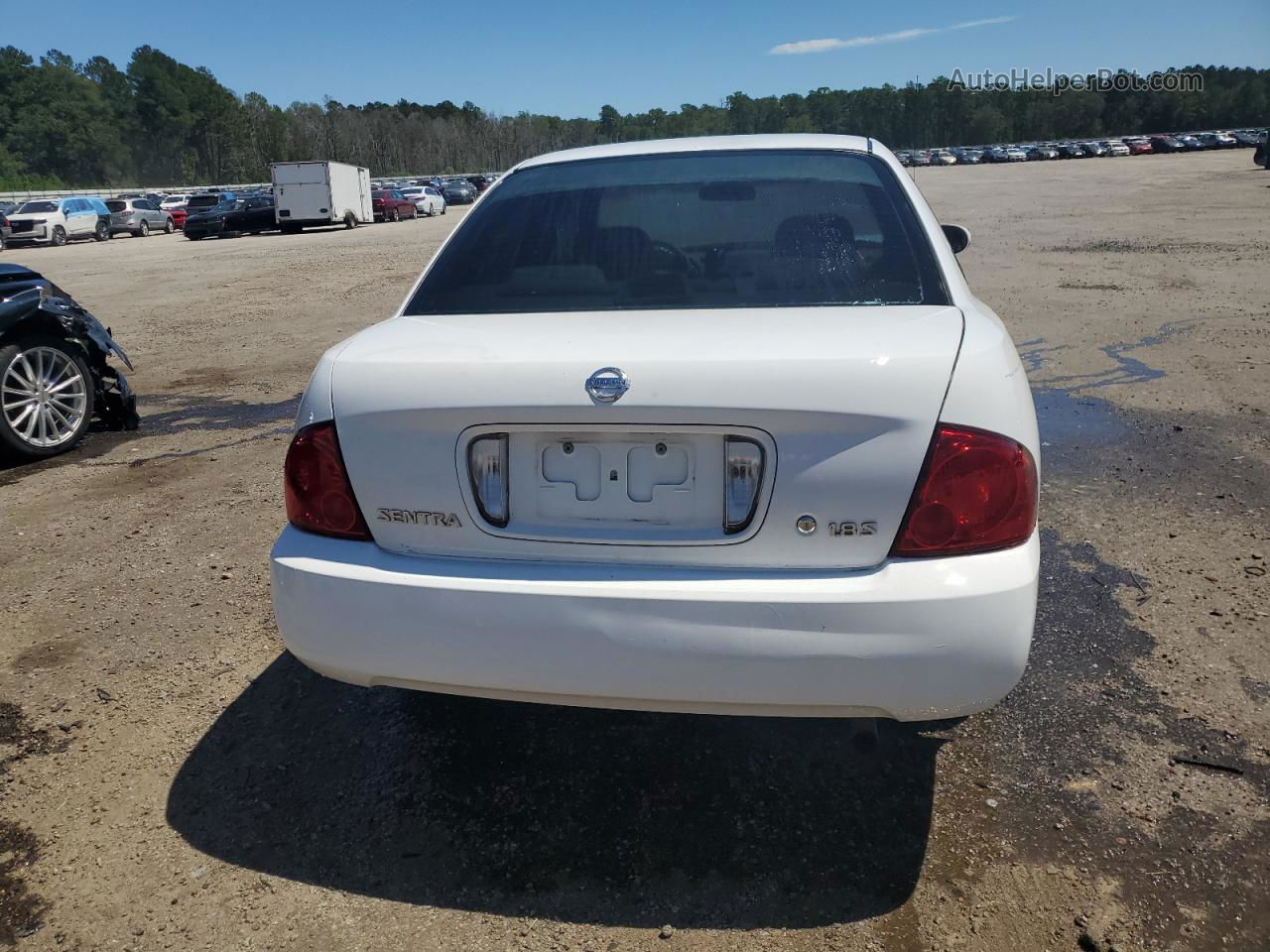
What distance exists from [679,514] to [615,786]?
3.22 ft

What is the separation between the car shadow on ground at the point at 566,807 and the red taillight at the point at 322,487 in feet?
2.75

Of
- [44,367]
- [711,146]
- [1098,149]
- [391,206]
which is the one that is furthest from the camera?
[1098,149]

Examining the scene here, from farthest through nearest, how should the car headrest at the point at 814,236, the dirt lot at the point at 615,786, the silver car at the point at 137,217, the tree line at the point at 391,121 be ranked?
the tree line at the point at 391,121 → the silver car at the point at 137,217 → the car headrest at the point at 814,236 → the dirt lot at the point at 615,786

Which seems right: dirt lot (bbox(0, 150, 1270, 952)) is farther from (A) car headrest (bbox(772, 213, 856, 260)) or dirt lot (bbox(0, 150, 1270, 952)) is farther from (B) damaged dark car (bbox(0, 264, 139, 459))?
(A) car headrest (bbox(772, 213, 856, 260))

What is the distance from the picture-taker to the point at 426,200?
155 feet

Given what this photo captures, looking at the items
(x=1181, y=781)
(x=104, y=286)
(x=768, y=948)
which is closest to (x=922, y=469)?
(x=768, y=948)

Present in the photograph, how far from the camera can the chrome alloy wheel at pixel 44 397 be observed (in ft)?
20.1

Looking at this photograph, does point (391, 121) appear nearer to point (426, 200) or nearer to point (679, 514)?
point (426, 200)

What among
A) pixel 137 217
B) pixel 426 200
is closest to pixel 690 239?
pixel 137 217

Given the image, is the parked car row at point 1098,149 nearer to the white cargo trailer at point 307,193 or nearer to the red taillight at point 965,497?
the white cargo trailer at point 307,193

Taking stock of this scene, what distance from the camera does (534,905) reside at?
2.31m

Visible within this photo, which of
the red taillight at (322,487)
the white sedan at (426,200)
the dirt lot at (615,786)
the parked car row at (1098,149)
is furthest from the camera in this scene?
the parked car row at (1098,149)

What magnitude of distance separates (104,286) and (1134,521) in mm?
19096

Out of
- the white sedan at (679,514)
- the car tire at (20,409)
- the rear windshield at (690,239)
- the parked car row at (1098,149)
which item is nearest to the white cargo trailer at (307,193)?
the car tire at (20,409)
